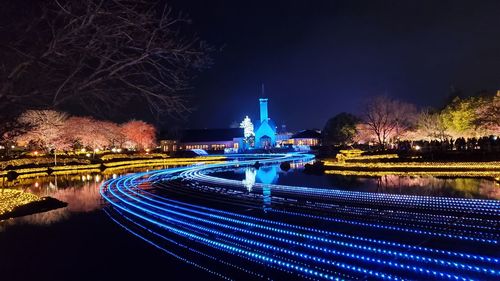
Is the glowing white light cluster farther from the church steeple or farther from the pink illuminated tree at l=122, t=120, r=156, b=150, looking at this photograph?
the pink illuminated tree at l=122, t=120, r=156, b=150

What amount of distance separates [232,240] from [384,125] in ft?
138

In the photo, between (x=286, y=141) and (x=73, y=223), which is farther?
(x=286, y=141)

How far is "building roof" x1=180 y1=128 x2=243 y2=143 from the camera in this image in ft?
293

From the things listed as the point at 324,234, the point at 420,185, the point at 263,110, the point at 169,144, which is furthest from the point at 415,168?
the point at 169,144

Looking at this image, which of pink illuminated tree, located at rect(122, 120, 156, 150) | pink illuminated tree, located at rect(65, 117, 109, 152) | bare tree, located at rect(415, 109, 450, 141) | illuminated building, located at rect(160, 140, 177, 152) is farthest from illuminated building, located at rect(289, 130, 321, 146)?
pink illuminated tree, located at rect(65, 117, 109, 152)

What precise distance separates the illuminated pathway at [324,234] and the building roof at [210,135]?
2968 inches

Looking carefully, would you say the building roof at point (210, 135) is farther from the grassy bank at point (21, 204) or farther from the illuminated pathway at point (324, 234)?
the grassy bank at point (21, 204)

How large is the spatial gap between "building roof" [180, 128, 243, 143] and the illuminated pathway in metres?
75.4

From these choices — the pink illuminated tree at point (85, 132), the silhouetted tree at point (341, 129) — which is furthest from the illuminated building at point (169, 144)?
the silhouetted tree at point (341, 129)

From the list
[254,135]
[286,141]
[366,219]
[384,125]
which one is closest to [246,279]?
[366,219]

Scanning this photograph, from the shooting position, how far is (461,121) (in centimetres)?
3991

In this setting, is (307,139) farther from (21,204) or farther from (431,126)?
(21,204)

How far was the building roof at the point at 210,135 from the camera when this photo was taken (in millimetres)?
89438

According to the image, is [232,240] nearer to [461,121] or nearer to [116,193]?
[116,193]
